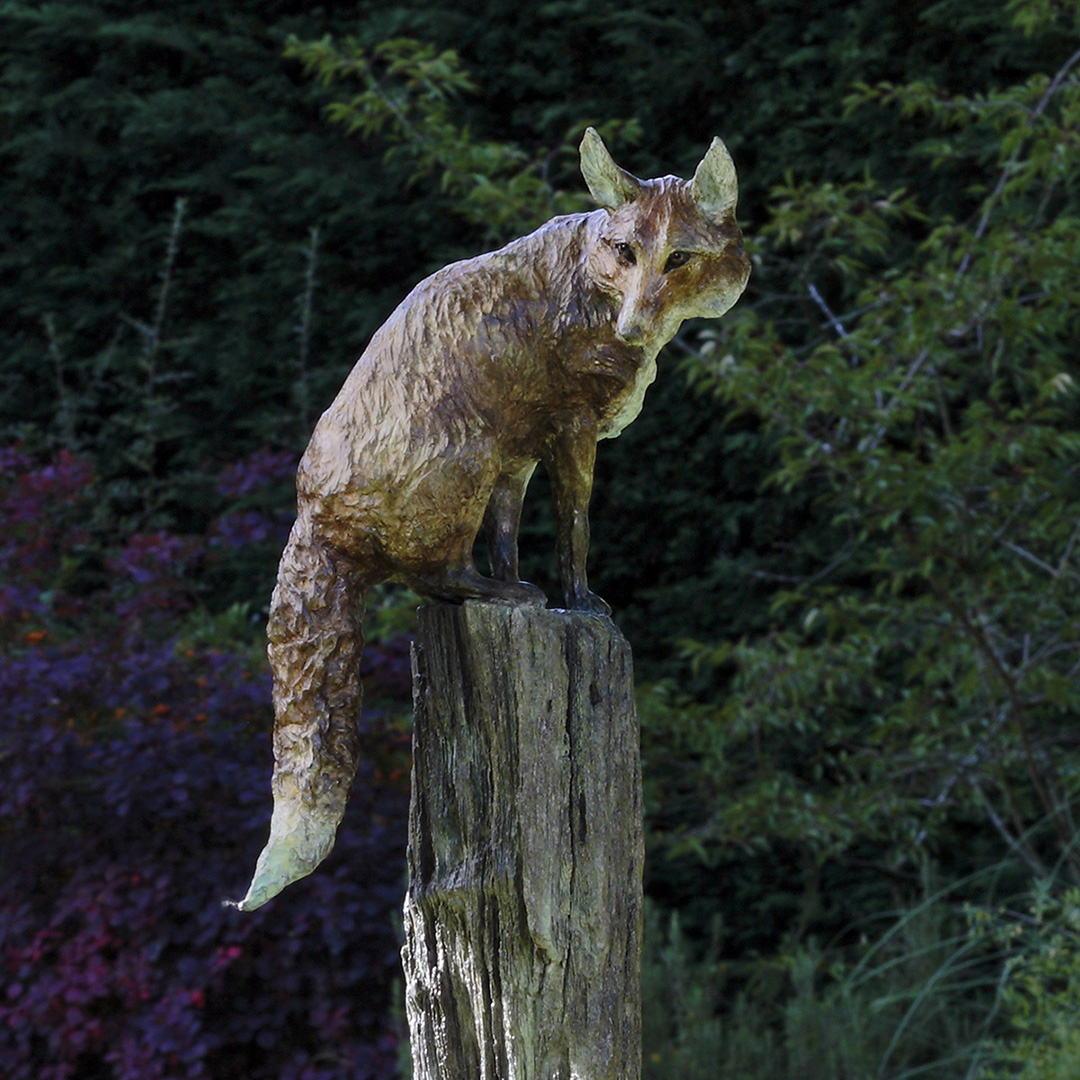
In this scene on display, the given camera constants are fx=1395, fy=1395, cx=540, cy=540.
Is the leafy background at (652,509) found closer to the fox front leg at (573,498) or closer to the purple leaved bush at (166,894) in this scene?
the purple leaved bush at (166,894)

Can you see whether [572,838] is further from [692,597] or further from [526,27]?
[526,27]

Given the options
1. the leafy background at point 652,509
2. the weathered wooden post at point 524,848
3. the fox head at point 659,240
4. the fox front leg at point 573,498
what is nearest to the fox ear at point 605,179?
the fox head at point 659,240

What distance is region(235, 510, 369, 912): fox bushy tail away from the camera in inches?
76.4

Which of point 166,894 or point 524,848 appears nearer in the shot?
point 524,848

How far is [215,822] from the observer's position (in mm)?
4207

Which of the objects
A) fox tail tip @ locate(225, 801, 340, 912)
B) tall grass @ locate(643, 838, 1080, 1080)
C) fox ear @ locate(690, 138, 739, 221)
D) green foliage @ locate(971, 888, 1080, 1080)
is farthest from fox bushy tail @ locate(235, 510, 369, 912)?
tall grass @ locate(643, 838, 1080, 1080)

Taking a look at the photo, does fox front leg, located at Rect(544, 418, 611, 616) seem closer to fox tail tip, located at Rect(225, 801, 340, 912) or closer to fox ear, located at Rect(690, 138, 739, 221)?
fox ear, located at Rect(690, 138, 739, 221)

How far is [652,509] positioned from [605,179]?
3.78 m

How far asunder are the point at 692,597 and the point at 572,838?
3.51 metres

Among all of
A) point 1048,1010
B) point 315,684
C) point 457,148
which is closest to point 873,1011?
point 1048,1010

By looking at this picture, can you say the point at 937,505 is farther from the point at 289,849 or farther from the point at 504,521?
the point at 289,849

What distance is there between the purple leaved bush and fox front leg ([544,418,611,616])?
2.17 meters

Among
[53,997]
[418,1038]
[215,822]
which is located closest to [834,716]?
[215,822]

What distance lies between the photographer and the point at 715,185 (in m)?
1.88
